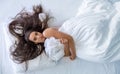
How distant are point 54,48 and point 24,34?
164mm

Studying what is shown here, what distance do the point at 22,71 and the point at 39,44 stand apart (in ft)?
0.51

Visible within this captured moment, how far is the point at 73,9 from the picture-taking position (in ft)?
4.35

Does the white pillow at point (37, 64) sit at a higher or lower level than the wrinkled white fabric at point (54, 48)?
lower

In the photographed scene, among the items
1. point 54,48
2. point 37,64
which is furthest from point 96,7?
point 37,64

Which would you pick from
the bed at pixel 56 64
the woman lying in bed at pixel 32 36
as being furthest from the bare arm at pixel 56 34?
the bed at pixel 56 64

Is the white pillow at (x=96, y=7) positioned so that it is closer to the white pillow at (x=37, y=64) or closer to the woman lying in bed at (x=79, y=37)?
the woman lying in bed at (x=79, y=37)

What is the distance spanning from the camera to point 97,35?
1.12m

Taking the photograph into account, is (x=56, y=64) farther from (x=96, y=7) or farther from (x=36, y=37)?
(x=96, y=7)

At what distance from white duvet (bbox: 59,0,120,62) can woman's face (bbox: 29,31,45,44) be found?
0.12 metres

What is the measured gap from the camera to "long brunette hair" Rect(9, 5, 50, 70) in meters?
1.15

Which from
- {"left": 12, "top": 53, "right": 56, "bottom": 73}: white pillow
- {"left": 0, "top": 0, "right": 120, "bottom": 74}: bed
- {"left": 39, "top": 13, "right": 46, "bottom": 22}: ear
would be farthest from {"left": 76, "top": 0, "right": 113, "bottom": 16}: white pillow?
{"left": 12, "top": 53, "right": 56, "bottom": 73}: white pillow

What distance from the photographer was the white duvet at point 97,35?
112 cm

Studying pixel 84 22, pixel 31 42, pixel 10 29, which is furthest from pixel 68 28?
pixel 10 29

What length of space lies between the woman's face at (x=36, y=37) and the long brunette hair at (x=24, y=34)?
0.14 ft
